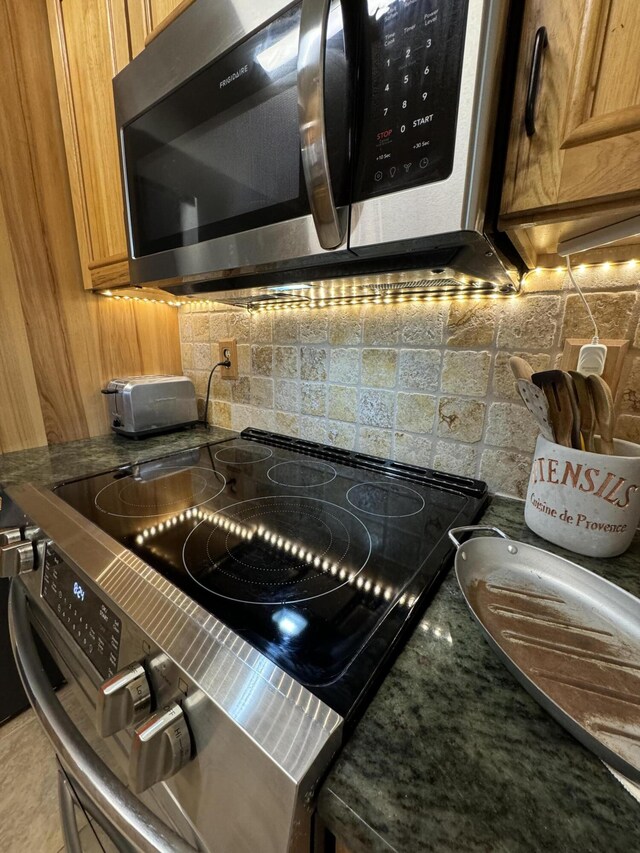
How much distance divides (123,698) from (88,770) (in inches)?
7.3

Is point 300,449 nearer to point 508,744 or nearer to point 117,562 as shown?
point 117,562

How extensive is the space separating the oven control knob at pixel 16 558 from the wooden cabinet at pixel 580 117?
95cm

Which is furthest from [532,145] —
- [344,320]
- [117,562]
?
[117,562]

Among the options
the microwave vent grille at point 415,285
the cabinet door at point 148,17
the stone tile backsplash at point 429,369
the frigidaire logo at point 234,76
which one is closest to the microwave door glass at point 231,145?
the frigidaire logo at point 234,76

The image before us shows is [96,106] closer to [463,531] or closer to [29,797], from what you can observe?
[463,531]

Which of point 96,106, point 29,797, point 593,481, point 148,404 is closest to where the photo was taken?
point 593,481

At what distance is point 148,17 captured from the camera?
0.69m

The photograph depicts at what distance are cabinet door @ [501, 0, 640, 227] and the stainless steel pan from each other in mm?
455

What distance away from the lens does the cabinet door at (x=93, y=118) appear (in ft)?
2.56

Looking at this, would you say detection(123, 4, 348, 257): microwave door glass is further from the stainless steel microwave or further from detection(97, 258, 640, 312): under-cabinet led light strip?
detection(97, 258, 640, 312): under-cabinet led light strip

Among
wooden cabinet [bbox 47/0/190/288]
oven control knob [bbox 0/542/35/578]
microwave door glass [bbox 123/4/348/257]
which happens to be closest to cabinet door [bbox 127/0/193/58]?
wooden cabinet [bbox 47/0/190/288]

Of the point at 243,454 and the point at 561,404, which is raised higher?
the point at 561,404

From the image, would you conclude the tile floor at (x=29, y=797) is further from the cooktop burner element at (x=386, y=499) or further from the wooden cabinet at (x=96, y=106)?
the wooden cabinet at (x=96, y=106)

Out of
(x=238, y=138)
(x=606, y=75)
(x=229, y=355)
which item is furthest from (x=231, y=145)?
(x=229, y=355)
